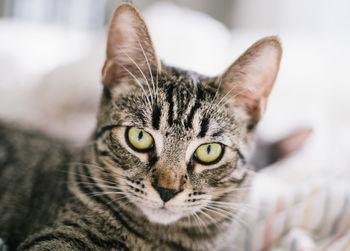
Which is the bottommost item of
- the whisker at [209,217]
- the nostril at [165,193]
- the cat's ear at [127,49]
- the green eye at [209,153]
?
the whisker at [209,217]

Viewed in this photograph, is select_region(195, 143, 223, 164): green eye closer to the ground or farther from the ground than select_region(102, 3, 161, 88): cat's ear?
closer to the ground

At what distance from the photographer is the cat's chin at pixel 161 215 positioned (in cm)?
93

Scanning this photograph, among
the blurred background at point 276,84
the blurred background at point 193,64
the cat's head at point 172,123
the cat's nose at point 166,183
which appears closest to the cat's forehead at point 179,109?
the cat's head at point 172,123

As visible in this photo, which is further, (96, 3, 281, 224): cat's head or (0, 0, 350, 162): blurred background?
(0, 0, 350, 162): blurred background

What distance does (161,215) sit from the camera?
0.93 metres

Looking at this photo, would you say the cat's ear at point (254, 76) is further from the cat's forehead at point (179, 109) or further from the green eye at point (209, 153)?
the green eye at point (209, 153)

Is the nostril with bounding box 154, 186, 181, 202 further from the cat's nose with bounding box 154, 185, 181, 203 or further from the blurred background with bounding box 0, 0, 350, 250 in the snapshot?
the blurred background with bounding box 0, 0, 350, 250

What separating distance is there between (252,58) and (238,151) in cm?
30

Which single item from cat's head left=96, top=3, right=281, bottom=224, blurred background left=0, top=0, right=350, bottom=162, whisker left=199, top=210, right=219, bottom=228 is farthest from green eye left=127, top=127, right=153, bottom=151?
Answer: blurred background left=0, top=0, right=350, bottom=162

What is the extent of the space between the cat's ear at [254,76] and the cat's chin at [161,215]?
0.43m

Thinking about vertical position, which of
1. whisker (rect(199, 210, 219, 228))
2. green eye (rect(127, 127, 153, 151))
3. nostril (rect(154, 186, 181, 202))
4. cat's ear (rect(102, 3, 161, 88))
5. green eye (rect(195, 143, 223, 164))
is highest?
cat's ear (rect(102, 3, 161, 88))

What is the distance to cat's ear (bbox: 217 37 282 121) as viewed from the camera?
3.26 ft

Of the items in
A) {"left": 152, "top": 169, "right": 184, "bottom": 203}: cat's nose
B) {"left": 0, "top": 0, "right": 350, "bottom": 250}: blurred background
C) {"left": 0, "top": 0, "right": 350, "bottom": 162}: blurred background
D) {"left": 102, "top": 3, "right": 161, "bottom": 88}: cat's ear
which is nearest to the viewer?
{"left": 152, "top": 169, "right": 184, "bottom": 203}: cat's nose

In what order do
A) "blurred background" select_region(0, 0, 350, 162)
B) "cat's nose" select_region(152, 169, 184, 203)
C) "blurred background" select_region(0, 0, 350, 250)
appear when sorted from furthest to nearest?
1. "blurred background" select_region(0, 0, 350, 162)
2. "blurred background" select_region(0, 0, 350, 250)
3. "cat's nose" select_region(152, 169, 184, 203)
